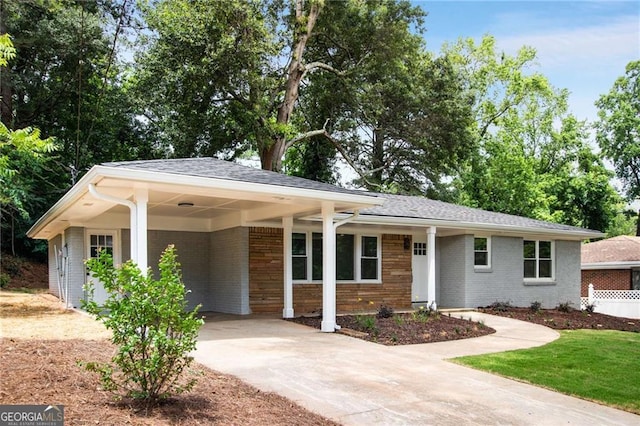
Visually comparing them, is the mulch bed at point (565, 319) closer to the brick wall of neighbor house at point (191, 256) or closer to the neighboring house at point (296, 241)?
the neighboring house at point (296, 241)

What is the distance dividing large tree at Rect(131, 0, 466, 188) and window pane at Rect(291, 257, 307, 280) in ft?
30.2

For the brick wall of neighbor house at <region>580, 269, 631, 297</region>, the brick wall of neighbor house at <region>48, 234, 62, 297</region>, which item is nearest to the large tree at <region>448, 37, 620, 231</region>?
the brick wall of neighbor house at <region>580, 269, 631, 297</region>

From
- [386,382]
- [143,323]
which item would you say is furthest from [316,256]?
[143,323]

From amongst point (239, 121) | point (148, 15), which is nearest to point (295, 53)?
point (239, 121)

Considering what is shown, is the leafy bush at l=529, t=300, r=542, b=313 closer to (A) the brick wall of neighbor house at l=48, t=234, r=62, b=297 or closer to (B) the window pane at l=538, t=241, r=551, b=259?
(B) the window pane at l=538, t=241, r=551, b=259

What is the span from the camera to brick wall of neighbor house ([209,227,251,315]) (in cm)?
1380

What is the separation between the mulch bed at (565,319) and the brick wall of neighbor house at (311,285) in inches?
102

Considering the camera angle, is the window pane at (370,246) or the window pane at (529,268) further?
the window pane at (529,268)

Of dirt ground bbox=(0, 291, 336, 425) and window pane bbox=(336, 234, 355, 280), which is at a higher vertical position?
window pane bbox=(336, 234, 355, 280)

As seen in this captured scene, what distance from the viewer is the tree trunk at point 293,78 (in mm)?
23562

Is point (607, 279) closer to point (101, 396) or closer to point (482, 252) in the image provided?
point (482, 252)

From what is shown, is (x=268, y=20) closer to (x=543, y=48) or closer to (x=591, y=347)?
(x=591, y=347)

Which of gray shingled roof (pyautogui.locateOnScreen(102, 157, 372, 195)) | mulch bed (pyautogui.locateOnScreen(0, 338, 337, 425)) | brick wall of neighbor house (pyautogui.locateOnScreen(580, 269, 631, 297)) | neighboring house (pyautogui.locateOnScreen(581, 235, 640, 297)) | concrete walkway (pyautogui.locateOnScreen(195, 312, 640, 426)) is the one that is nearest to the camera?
mulch bed (pyautogui.locateOnScreen(0, 338, 337, 425))

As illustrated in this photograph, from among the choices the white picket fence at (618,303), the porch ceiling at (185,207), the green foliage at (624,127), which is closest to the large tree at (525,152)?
the green foliage at (624,127)
